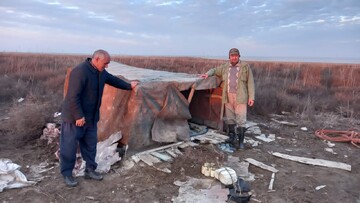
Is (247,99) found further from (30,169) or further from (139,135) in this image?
(30,169)

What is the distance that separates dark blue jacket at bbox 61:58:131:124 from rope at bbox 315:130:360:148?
5.36 meters

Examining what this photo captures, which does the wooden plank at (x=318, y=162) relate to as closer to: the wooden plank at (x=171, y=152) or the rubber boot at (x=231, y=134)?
the rubber boot at (x=231, y=134)

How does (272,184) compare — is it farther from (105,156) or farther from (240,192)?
(105,156)

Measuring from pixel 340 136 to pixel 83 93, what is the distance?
6123mm

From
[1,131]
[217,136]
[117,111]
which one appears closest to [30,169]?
[117,111]

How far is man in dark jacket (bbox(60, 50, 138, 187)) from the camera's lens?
3873 mm

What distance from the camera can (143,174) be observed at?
15.3 ft

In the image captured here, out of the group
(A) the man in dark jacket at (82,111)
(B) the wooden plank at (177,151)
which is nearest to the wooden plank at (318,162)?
(B) the wooden plank at (177,151)

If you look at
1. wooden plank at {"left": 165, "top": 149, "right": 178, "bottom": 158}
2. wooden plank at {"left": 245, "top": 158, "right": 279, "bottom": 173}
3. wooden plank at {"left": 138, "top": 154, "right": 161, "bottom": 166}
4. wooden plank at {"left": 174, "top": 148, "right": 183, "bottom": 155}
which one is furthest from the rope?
wooden plank at {"left": 138, "top": 154, "right": 161, "bottom": 166}

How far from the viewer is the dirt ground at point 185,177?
409cm

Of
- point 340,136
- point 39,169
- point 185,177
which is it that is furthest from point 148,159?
point 340,136

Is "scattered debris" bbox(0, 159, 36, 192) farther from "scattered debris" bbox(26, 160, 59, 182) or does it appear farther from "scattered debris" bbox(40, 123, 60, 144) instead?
"scattered debris" bbox(40, 123, 60, 144)

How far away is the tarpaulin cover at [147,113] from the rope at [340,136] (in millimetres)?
3485

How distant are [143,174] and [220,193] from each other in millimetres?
1241
